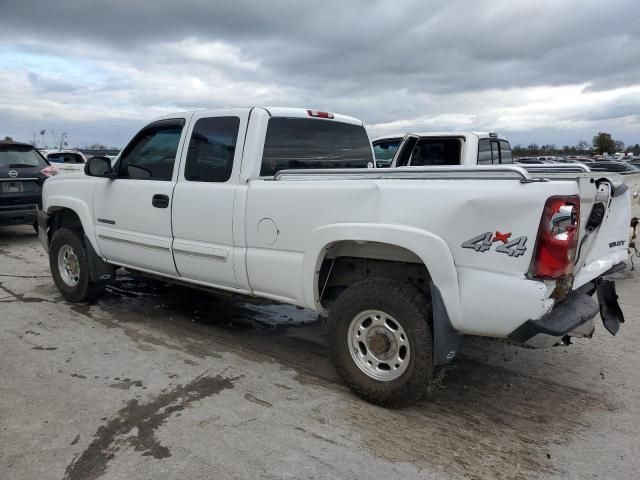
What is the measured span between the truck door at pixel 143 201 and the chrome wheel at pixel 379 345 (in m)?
1.99

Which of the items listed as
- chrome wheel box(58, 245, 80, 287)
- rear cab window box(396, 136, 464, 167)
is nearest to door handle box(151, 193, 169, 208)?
chrome wheel box(58, 245, 80, 287)

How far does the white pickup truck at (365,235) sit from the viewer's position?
301cm

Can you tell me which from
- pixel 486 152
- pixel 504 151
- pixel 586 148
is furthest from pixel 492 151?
pixel 586 148

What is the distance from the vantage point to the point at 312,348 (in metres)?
4.71

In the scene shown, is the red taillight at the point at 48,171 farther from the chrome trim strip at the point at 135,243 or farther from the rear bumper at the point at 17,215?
the chrome trim strip at the point at 135,243

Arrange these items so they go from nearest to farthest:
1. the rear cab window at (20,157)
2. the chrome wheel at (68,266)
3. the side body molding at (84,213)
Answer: the side body molding at (84,213) < the chrome wheel at (68,266) < the rear cab window at (20,157)

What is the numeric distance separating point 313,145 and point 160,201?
56.9 inches

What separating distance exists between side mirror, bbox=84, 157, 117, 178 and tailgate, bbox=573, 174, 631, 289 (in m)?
4.16

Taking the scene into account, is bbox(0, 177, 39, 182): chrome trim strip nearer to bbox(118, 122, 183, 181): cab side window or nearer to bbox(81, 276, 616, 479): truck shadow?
bbox(81, 276, 616, 479): truck shadow

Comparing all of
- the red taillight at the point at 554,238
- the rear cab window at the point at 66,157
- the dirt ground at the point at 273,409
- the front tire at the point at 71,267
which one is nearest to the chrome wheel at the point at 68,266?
the front tire at the point at 71,267

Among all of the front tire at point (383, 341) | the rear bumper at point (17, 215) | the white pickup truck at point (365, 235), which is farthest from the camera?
the rear bumper at point (17, 215)

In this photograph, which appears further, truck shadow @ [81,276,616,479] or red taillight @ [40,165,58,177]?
red taillight @ [40,165,58,177]

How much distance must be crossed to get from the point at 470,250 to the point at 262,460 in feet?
5.47

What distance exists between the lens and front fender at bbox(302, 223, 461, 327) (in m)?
3.17
